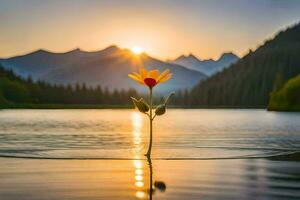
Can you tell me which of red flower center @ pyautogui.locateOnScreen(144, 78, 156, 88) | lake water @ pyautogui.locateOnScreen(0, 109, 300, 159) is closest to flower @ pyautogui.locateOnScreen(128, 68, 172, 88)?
red flower center @ pyautogui.locateOnScreen(144, 78, 156, 88)

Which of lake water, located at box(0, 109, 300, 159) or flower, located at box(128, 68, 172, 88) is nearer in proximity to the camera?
flower, located at box(128, 68, 172, 88)

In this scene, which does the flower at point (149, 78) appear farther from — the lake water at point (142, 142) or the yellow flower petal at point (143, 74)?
the lake water at point (142, 142)

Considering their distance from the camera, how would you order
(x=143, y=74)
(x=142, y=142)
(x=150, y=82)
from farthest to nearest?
(x=142, y=142) < (x=143, y=74) < (x=150, y=82)

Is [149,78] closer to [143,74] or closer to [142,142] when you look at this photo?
[143,74]

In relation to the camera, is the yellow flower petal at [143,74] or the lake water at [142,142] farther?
the lake water at [142,142]

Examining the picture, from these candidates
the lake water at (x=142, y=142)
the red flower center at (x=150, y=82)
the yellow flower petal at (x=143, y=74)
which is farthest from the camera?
the lake water at (x=142, y=142)

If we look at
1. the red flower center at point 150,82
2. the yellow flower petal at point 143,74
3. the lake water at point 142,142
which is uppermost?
the yellow flower petal at point 143,74

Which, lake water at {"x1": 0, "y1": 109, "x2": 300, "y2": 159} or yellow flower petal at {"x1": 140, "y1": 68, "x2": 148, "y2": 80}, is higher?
yellow flower petal at {"x1": 140, "y1": 68, "x2": 148, "y2": 80}

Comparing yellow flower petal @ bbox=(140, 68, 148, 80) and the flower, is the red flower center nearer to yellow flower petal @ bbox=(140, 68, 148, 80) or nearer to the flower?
the flower

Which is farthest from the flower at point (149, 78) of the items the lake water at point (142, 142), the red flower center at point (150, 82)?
the lake water at point (142, 142)

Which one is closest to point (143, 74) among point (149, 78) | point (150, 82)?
point (149, 78)

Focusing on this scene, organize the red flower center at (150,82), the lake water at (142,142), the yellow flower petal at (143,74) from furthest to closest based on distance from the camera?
1. the lake water at (142,142)
2. the yellow flower petal at (143,74)
3. the red flower center at (150,82)

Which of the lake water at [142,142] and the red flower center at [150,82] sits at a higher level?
the red flower center at [150,82]

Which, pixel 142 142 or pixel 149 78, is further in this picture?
pixel 142 142
